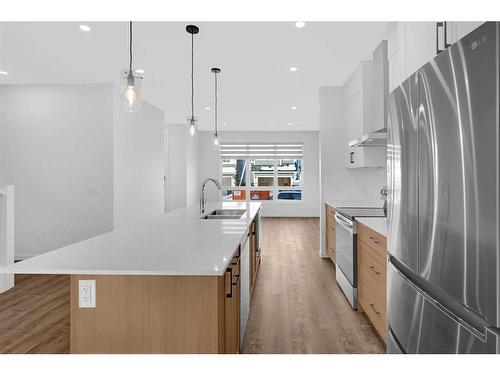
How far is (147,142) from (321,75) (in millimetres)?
3319

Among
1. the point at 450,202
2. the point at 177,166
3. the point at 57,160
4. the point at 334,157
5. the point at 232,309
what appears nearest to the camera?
the point at 450,202

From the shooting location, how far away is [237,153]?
33.8 ft

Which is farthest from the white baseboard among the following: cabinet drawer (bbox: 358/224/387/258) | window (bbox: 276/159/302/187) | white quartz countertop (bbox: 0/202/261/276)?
window (bbox: 276/159/302/187)

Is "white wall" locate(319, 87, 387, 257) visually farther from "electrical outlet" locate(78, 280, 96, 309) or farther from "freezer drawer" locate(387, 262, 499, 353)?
"electrical outlet" locate(78, 280, 96, 309)

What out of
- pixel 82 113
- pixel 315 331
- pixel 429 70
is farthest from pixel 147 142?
pixel 429 70

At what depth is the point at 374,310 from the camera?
2469 millimetres

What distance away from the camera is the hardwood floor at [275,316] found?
229cm

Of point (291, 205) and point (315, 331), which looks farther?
point (291, 205)

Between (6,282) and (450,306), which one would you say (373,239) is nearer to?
(450,306)

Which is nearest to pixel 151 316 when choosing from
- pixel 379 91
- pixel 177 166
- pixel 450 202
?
pixel 450 202

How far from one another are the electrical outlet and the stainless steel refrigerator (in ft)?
4.94

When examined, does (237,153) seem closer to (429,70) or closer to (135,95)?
(135,95)

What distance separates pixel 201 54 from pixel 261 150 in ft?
21.6
